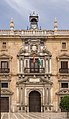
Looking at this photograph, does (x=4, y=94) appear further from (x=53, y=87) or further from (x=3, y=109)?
(x=53, y=87)

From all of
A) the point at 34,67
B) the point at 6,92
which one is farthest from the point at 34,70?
the point at 6,92

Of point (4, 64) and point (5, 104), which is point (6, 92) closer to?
point (5, 104)

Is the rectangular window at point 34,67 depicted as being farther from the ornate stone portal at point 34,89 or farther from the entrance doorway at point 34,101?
the entrance doorway at point 34,101

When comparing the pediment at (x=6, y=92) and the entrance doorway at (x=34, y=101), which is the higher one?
the pediment at (x=6, y=92)

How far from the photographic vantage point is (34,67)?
38.5 meters

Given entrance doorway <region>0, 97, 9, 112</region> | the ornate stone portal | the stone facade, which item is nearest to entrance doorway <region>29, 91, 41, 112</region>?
the stone facade

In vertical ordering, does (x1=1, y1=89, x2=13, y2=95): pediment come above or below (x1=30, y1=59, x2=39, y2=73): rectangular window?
below

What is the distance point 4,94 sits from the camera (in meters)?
37.9

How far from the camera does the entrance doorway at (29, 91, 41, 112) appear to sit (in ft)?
125

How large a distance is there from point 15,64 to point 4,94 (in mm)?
3549

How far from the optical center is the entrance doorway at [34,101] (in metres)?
38.1

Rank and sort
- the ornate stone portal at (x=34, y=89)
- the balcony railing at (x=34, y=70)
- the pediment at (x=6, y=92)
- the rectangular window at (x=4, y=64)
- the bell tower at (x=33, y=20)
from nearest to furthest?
the ornate stone portal at (x=34, y=89) → the pediment at (x=6, y=92) → the balcony railing at (x=34, y=70) → the rectangular window at (x=4, y=64) → the bell tower at (x=33, y=20)

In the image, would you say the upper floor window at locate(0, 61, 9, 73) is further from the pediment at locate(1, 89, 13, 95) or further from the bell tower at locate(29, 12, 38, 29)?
the bell tower at locate(29, 12, 38, 29)

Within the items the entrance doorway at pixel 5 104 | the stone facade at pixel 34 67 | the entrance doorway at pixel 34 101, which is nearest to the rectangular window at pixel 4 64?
the stone facade at pixel 34 67
